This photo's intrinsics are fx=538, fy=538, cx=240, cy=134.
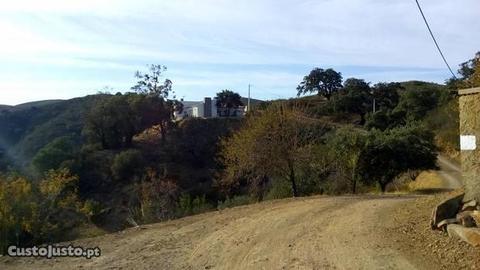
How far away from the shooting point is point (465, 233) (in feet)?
30.0

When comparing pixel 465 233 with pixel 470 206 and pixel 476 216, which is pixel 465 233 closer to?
pixel 476 216

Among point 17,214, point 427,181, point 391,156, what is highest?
point 391,156

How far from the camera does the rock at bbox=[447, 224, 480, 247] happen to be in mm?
8781

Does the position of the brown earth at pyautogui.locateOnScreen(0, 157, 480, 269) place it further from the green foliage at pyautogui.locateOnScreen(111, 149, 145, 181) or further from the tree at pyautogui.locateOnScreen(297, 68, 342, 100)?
the tree at pyautogui.locateOnScreen(297, 68, 342, 100)

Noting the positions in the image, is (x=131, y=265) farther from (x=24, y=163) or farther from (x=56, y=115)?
(x=56, y=115)

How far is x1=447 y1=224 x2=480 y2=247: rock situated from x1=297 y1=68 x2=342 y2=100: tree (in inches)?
3784

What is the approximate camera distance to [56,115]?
8100cm

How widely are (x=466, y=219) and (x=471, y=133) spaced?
5.66 ft

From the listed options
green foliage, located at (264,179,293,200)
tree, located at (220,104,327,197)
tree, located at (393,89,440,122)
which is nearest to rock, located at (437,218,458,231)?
tree, located at (220,104,327,197)

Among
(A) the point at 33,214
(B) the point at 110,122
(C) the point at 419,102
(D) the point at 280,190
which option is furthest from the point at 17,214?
(C) the point at 419,102

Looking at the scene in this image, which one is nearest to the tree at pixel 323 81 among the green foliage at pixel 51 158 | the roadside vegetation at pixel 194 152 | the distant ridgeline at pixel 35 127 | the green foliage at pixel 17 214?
the roadside vegetation at pixel 194 152

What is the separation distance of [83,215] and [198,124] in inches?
1715

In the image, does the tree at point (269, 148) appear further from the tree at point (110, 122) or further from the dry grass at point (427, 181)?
the tree at point (110, 122)

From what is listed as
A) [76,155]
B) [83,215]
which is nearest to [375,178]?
[83,215]
